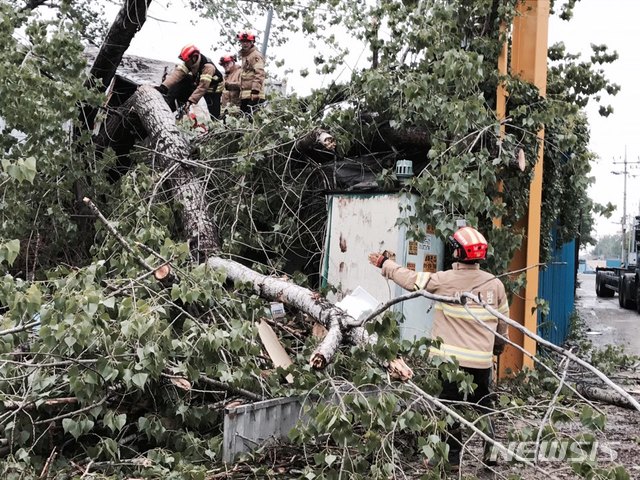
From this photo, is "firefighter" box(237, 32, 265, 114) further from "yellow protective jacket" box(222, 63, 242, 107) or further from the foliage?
the foliage

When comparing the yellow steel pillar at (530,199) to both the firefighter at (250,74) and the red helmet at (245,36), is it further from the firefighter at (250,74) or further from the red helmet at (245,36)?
the red helmet at (245,36)

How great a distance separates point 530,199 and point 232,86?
14.1 ft

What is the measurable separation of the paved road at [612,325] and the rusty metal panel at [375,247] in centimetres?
489

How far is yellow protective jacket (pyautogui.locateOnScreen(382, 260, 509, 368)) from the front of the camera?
4078 millimetres

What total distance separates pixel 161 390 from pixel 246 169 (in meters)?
2.57

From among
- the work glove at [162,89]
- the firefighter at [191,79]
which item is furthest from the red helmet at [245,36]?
the work glove at [162,89]

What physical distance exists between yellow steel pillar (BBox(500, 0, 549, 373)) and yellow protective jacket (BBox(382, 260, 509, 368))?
198 centimetres

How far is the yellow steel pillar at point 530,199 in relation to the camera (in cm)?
611

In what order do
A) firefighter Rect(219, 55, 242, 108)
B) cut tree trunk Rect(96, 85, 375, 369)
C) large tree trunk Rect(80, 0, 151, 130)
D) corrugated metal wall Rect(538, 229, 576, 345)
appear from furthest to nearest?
A: firefighter Rect(219, 55, 242, 108)
corrugated metal wall Rect(538, 229, 576, 345)
large tree trunk Rect(80, 0, 151, 130)
cut tree trunk Rect(96, 85, 375, 369)

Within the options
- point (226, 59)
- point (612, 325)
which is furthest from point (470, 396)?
point (612, 325)

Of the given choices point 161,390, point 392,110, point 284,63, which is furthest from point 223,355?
point 284,63

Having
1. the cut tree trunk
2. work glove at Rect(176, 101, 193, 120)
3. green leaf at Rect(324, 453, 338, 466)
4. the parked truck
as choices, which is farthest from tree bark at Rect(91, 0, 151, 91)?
the parked truck

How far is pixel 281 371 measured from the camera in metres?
4.16

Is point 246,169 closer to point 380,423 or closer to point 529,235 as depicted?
point 529,235
